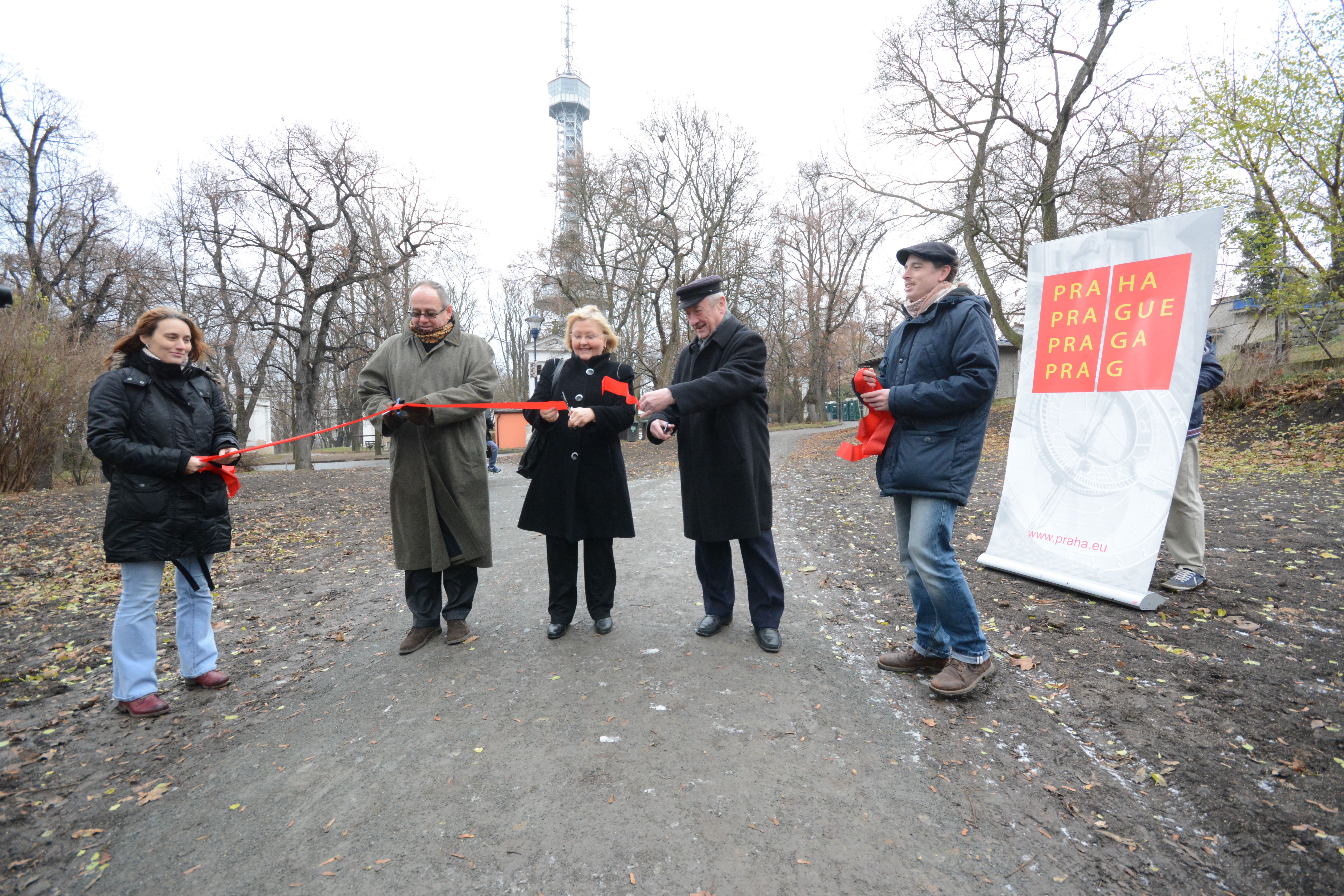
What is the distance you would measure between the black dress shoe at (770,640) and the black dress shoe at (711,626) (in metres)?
0.30

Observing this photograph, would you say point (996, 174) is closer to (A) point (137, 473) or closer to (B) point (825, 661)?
(B) point (825, 661)

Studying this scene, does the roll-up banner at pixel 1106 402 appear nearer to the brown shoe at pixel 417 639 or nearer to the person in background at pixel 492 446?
the brown shoe at pixel 417 639

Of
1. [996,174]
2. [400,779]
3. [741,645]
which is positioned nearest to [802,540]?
[741,645]

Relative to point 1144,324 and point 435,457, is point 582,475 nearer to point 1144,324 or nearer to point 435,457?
point 435,457

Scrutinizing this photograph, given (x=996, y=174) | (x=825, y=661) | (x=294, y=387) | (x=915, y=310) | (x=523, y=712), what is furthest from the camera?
(x=294, y=387)

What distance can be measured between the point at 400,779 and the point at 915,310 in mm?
3226

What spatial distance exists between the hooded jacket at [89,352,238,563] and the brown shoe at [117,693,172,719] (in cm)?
72

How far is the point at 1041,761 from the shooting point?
2631mm

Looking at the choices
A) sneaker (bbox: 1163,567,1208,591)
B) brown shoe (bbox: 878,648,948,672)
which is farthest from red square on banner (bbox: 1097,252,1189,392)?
brown shoe (bbox: 878,648,948,672)

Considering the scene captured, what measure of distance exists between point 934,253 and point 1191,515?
2994mm

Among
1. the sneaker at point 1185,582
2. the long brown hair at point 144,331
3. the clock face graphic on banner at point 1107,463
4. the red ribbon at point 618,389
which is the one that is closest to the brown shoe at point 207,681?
the long brown hair at point 144,331

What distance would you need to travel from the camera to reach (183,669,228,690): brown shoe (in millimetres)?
3627

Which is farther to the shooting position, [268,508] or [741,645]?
[268,508]

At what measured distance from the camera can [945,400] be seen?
3.00 m
